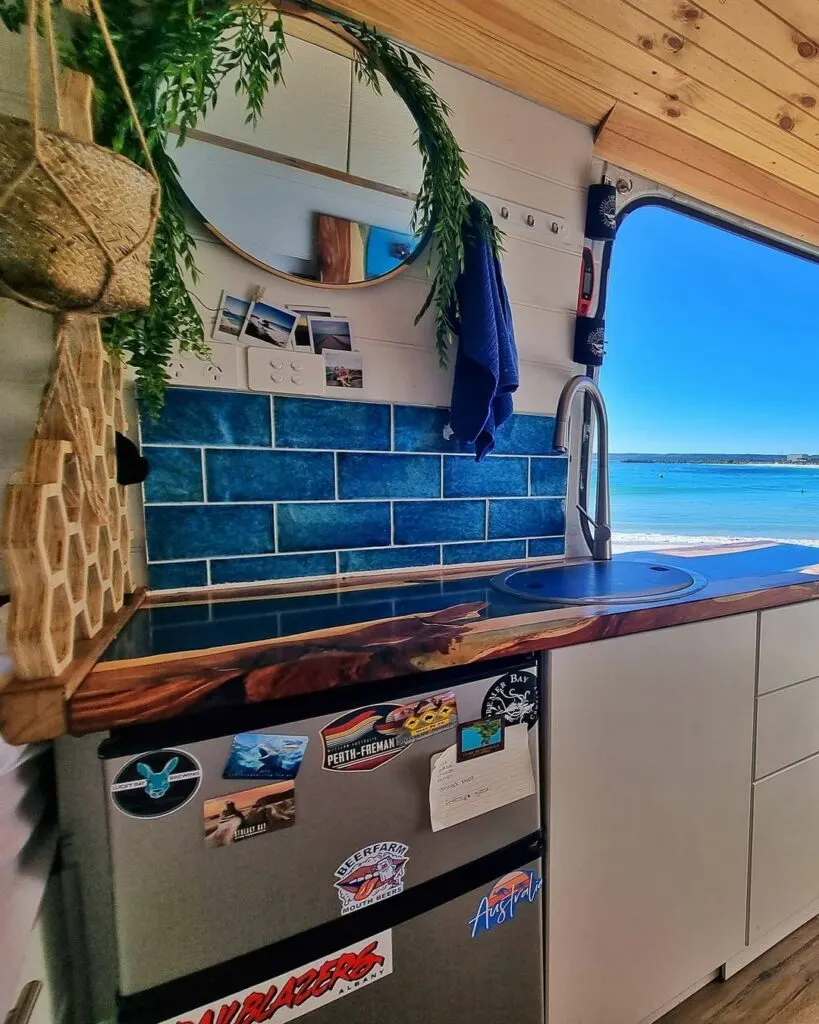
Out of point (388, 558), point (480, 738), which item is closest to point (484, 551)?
point (388, 558)

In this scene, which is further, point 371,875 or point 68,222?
point 371,875

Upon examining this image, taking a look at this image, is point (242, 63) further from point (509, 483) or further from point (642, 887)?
point (642, 887)

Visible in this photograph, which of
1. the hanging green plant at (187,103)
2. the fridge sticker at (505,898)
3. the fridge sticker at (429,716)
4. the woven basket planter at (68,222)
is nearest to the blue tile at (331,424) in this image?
the hanging green plant at (187,103)

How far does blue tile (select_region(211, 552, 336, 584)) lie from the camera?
110 cm

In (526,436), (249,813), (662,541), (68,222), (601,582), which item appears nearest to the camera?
(68,222)

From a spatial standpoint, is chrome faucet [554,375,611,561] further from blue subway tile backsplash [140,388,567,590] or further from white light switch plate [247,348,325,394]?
white light switch plate [247,348,325,394]

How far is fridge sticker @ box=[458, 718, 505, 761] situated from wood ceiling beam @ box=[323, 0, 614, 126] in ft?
4.83

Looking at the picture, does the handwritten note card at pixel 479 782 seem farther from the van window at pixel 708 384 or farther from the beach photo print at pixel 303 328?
the van window at pixel 708 384

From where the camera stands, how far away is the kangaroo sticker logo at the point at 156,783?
1.91 ft

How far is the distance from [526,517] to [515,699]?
2.35ft

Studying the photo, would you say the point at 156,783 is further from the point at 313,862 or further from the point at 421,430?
the point at 421,430

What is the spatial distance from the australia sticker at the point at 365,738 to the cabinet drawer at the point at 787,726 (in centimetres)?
91

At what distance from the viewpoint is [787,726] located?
1183 mm

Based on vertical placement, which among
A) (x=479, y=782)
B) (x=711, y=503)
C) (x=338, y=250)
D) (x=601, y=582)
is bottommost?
(x=479, y=782)
